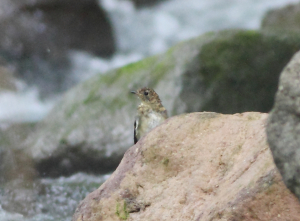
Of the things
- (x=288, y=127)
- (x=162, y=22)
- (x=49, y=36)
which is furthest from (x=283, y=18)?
(x=288, y=127)

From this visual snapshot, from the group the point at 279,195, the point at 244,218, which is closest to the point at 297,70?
the point at 279,195

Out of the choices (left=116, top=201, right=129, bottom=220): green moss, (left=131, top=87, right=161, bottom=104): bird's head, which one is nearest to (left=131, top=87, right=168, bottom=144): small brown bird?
(left=131, top=87, right=161, bottom=104): bird's head

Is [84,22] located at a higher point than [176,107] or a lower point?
higher

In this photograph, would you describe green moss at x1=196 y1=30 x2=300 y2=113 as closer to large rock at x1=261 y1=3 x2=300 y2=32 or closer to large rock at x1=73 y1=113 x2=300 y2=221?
large rock at x1=261 y1=3 x2=300 y2=32

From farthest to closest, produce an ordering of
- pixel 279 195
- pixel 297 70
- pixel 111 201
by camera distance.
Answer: pixel 111 201
pixel 279 195
pixel 297 70

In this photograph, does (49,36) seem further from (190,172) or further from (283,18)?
(190,172)

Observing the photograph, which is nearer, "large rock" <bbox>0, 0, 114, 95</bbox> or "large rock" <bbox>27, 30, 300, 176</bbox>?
"large rock" <bbox>27, 30, 300, 176</bbox>

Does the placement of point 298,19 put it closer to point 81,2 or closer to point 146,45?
point 146,45

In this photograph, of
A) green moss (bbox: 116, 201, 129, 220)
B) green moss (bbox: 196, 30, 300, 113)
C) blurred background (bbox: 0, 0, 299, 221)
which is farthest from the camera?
blurred background (bbox: 0, 0, 299, 221)
